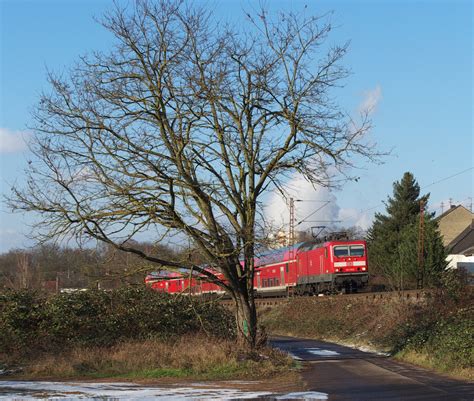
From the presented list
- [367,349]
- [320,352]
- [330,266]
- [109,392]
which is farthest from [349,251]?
[109,392]

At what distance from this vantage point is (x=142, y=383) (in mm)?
16047

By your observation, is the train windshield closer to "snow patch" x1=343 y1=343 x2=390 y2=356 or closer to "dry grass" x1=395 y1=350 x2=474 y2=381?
"snow patch" x1=343 y1=343 x2=390 y2=356

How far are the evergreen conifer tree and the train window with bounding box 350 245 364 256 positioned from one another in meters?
2.43

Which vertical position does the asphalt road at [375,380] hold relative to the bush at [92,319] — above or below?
below

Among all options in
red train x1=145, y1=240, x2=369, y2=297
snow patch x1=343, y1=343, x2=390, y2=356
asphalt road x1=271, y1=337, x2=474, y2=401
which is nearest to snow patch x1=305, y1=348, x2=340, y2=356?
asphalt road x1=271, y1=337, x2=474, y2=401

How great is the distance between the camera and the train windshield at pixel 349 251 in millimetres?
39000

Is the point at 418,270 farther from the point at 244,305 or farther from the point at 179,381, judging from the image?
the point at 179,381

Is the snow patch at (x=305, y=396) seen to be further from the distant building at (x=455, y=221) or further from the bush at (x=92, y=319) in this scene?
the distant building at (x=455, y=221)

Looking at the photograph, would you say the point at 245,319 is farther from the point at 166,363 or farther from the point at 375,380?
the point at 375,380

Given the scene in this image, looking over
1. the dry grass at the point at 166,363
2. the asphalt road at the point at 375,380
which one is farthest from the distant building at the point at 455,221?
the dry grass at the point at 166,363

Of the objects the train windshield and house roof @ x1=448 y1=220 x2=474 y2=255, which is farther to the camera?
house roof @ x1=448 y1=220 x2=474 y2=255

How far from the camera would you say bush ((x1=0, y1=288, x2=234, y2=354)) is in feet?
70.2

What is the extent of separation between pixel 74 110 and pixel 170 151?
280 cm

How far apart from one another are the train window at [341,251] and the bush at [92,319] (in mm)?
16451
